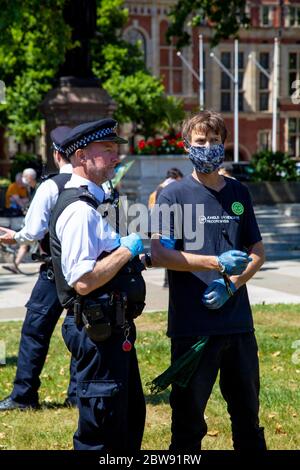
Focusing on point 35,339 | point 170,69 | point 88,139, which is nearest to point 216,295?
point 88,139

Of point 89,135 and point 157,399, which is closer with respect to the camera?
point 89,135

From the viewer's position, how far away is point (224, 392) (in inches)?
181

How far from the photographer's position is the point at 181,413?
4449 millimetres

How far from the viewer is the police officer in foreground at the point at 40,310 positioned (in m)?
6.18

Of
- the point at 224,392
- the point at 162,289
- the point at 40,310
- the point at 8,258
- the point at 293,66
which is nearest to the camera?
the point at 224,392

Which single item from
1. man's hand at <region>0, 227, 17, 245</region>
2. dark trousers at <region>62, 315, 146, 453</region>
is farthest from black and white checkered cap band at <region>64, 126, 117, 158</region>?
man's hand at <region>0, 227, 17, 245</region>

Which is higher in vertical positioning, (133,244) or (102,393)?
(133,244)

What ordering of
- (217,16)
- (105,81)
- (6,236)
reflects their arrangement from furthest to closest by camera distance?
1. (105,81)
2. (217,16)
3. (6,236)

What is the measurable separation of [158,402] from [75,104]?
1208 centimetres

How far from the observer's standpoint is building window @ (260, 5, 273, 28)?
5541 cm

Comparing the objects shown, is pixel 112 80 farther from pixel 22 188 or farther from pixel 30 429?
pixel 30 429

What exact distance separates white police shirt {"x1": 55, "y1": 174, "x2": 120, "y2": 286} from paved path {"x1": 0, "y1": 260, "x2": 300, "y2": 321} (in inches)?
264

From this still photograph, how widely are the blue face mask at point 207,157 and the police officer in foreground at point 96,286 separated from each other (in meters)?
0.44

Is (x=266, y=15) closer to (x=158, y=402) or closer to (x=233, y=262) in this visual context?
(x=158, y=402)
